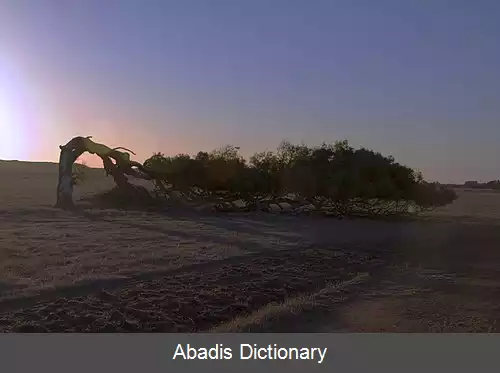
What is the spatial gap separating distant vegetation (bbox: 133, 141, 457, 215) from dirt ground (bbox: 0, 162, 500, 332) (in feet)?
19.6

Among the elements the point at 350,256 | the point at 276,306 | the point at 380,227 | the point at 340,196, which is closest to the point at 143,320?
the point at 276,306

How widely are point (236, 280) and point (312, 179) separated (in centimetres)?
1336

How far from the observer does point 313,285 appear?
8.01 m

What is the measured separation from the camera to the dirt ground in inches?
224

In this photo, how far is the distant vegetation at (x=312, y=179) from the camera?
2080cm

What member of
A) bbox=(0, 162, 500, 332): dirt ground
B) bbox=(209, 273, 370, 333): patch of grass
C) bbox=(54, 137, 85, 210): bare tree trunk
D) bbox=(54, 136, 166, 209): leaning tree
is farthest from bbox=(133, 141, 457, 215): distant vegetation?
bbox=(209, 273, 370, 333): patch of grass

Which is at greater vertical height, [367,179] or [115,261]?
[367,179]

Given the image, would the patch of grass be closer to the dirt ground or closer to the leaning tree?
the dirt ground

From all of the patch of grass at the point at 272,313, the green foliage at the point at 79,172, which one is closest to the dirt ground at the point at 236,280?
the patch of grass at the point at 272,313

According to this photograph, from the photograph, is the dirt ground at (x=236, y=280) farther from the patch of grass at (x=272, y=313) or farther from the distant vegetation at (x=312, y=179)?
the distant vegetation at (x=312, y=179)

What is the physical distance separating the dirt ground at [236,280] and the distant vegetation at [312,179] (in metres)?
5.98

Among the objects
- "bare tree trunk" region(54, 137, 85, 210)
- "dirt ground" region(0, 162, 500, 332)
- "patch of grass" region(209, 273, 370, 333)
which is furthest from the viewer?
"bare tree trunk" region(54, 137, 85, 210)

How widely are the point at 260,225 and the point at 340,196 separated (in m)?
Answer: 5.24
